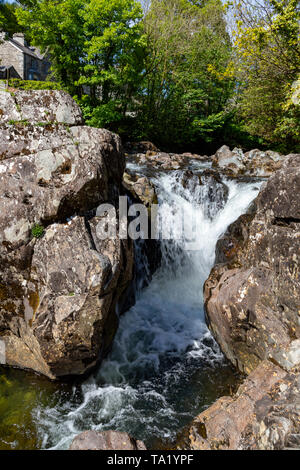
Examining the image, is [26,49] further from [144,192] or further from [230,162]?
[144,192]

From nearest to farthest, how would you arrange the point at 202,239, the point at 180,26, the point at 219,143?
the point at 202,239 → the point at 180,26 → the point at 219,143

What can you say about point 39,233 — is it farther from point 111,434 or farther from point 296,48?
point 296,48

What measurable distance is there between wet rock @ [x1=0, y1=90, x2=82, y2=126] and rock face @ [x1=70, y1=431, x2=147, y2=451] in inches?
197

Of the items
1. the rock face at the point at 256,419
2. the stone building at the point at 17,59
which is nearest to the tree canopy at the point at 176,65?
the stone building at the point at 17,59

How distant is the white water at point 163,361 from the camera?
4.41 metres

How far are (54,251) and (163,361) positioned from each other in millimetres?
2931

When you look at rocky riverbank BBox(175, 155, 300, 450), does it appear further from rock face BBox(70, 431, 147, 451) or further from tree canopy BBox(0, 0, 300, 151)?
tree canopy BBox(0, 0, 300, 151)

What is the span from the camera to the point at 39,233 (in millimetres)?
4949

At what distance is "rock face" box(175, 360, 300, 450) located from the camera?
9.26ft

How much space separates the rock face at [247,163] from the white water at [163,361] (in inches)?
155

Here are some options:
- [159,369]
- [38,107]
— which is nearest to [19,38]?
[38,107]

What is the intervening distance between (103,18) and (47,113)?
1167 centimetres

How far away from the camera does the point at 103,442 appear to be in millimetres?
2998
